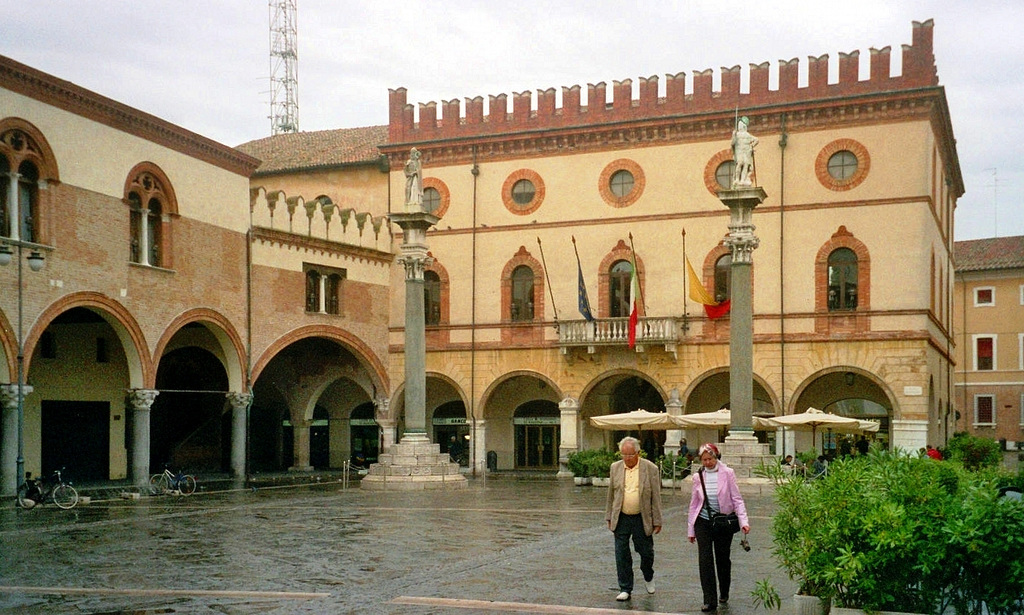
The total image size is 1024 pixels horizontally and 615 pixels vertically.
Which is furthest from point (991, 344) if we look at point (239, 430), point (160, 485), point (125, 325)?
point (125, 325)

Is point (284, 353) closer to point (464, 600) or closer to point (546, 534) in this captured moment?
point (546, 534)

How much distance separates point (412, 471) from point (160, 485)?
6.27 metres

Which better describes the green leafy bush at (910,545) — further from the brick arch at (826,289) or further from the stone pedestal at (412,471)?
the brick arch at (826,289)

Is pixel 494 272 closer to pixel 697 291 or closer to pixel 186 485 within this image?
pixel 697 291

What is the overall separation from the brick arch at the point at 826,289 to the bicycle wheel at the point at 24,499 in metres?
21.5

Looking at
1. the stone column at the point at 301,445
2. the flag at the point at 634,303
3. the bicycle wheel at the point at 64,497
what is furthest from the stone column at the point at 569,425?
the bicycle wheel at the point at 64,497

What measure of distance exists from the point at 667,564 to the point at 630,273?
22.9m

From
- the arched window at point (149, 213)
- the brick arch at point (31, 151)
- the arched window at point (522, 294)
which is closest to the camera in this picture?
the brick arch at point (31, 151)

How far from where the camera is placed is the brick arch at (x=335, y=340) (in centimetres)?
3341

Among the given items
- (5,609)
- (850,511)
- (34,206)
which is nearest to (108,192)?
(34,206)

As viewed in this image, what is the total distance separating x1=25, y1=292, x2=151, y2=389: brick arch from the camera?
26500 mm

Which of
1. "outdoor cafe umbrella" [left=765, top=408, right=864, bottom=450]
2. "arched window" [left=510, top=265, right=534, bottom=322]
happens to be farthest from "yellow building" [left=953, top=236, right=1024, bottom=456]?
"outdoor cafe umbrella" [left=765, top=408, right=864, bottom=450]

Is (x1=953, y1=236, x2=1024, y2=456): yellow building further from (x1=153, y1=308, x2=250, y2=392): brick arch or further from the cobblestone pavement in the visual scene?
the cobblestone pavement

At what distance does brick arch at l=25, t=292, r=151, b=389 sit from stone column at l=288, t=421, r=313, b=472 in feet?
36.3
